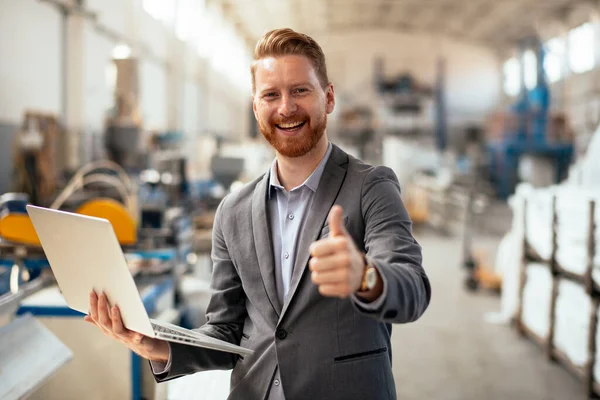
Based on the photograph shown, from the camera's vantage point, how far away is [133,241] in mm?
2428

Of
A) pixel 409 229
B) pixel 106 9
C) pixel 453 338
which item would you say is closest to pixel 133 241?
pixel 409 229

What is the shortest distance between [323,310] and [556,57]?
15716 mm

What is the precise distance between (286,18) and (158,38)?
22.8 ft

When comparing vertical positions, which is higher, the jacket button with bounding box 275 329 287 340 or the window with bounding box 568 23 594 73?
the window with bounding box 568 23 594 73

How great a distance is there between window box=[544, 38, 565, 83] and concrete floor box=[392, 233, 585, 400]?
1174 cm

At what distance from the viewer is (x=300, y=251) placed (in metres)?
1.12

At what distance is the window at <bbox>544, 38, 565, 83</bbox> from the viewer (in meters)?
14.1

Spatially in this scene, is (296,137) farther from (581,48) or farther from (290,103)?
(581,48)

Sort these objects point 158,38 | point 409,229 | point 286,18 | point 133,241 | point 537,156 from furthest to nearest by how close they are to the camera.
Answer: point 286,18 < point 537,156 < point 158,38 < point 133,241 < point 409,229

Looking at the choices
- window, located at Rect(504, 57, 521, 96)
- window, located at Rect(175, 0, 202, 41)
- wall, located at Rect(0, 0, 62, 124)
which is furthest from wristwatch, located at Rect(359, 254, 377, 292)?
window, located at Rect(504, 57, 521, 96)

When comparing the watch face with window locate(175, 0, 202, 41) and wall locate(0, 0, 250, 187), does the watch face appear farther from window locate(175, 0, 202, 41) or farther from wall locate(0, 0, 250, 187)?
window locate(175, 0, 202, 41)

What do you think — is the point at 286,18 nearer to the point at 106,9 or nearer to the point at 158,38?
the point at 158,38

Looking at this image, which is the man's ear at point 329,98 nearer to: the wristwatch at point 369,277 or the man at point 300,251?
the man at point 300,251

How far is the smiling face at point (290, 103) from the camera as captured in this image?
112 centimetres
